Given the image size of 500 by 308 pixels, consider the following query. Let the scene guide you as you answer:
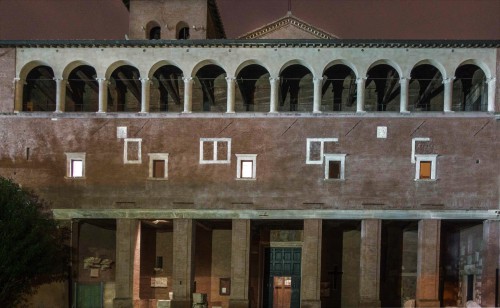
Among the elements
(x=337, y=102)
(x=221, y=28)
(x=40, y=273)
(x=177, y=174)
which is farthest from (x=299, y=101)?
(x=40, y=273)

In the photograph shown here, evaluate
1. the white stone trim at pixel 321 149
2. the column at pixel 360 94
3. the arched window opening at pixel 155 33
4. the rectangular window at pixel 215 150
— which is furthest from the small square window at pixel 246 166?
the arched window opening at pixel 155 33

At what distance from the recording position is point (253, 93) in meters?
43.6

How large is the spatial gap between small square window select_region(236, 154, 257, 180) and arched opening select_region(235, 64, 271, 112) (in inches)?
224

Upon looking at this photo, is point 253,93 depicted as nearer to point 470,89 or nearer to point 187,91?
point 187,91

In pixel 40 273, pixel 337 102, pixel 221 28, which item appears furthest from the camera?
pixel 221 28

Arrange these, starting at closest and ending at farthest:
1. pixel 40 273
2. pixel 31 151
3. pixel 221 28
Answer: pixel 40 273
pixel 31 151
pixel 221 28

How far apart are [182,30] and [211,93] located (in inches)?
300

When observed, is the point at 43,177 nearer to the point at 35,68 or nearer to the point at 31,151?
the point at 31,151

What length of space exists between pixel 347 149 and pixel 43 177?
17.7 metres

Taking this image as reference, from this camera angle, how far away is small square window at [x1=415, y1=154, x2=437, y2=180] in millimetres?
37281

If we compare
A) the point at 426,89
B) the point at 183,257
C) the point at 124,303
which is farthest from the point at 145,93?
the point at 426,89

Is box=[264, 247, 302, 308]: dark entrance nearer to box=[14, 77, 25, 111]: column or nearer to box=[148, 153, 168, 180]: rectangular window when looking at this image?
box=[148, 153, 168, 180]: rectangular window

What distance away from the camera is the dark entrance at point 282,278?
43.6 meters

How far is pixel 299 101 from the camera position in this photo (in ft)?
143
